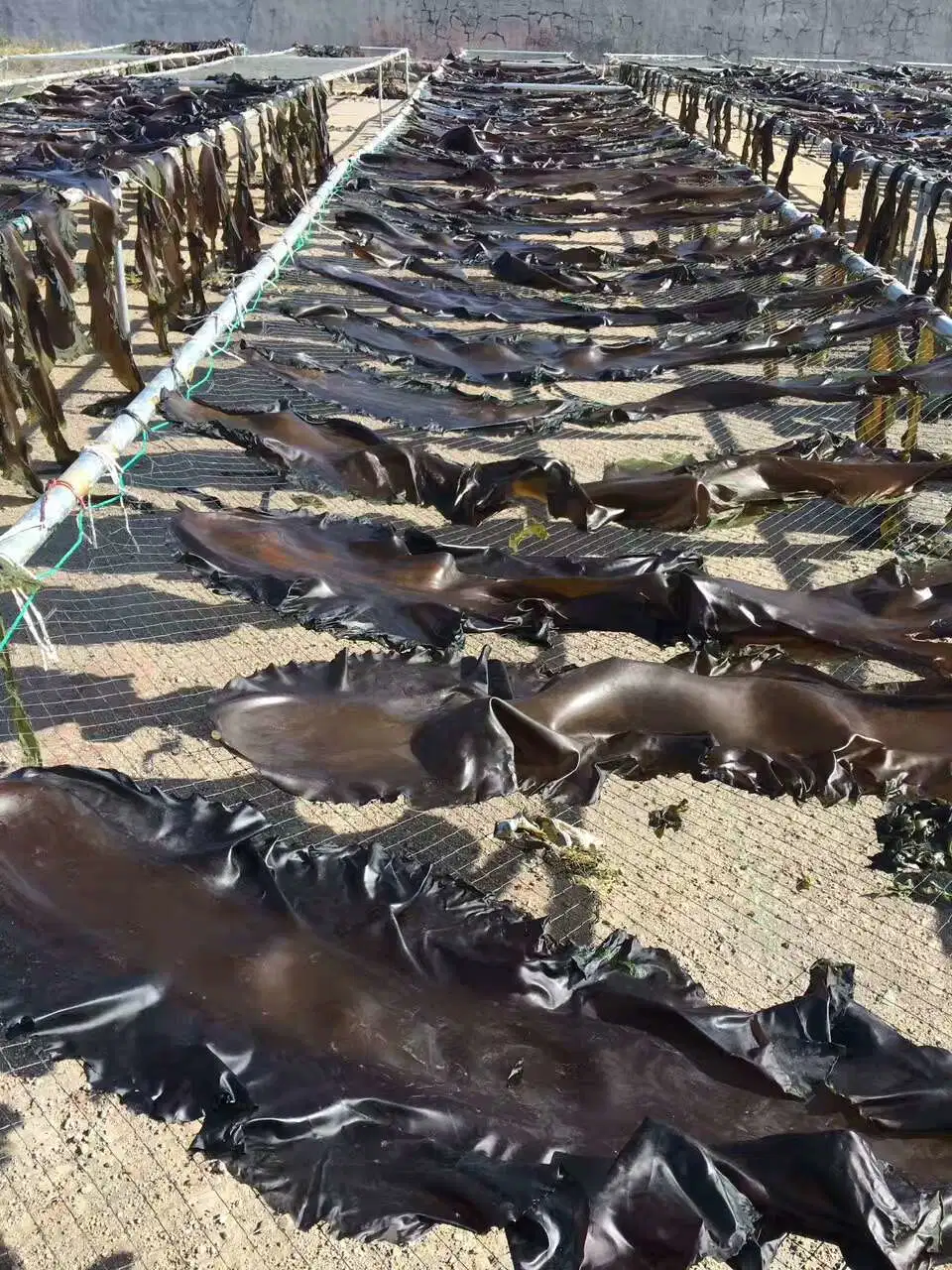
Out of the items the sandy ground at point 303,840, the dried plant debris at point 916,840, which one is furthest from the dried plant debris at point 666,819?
the dried plant debris at point 916,840

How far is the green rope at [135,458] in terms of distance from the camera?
1984 mm

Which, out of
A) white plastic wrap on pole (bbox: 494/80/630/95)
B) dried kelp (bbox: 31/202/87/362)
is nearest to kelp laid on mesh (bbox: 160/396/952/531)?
dried kelp (bbox: 31/202/87/362)

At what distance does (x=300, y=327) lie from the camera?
7273 mm

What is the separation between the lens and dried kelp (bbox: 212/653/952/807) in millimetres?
2004

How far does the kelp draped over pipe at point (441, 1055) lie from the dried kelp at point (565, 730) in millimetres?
186

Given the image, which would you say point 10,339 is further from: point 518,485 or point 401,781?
point 401,781

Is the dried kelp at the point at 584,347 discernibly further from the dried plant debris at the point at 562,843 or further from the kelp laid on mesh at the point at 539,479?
the dried plant debris at the point at 562,843

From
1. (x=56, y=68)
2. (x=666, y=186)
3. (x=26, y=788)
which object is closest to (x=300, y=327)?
(x=666, y=186)

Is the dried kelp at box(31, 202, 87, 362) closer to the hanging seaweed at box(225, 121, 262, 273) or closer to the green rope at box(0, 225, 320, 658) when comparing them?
the green rope at box(0, 225, 320, 658)

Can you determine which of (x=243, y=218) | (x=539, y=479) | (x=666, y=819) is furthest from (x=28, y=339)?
(x=243, y=218)

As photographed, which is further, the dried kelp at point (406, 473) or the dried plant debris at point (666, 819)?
the dried kelp at point (406, 473)

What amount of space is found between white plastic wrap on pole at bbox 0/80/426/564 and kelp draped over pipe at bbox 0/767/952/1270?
52 centimetres

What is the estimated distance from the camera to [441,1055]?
156 cm

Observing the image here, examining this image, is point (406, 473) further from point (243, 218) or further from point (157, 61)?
point (157, 61)
